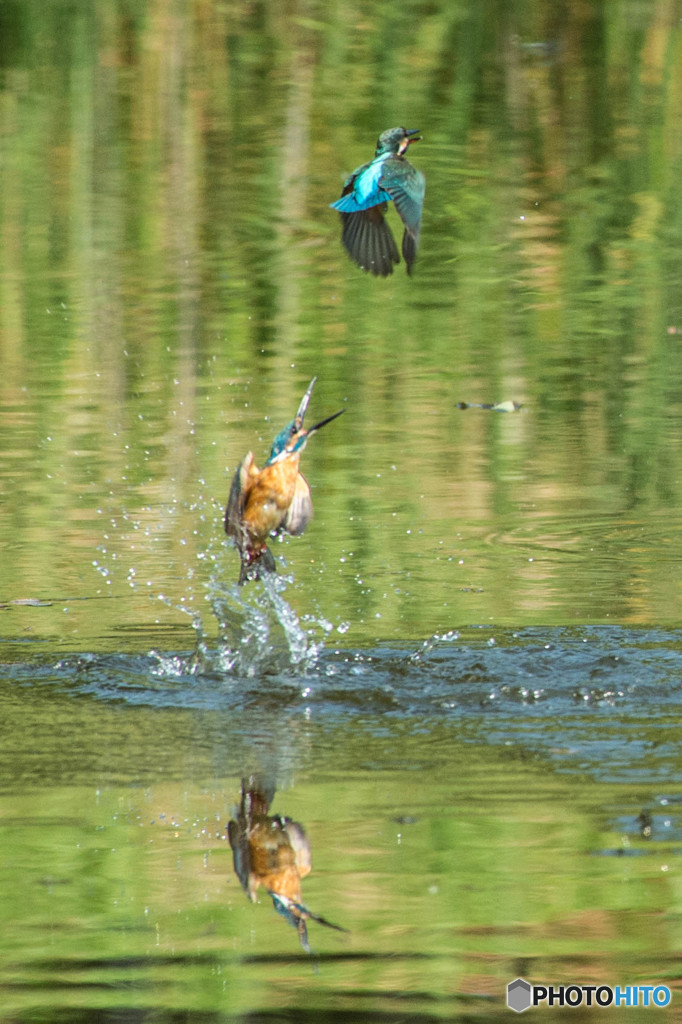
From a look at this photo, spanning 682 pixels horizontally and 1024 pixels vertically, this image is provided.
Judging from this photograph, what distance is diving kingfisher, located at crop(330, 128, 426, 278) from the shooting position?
15.7ft

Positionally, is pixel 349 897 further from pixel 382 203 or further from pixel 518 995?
pixel 382 203

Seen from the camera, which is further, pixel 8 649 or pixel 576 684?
pixel 8 649

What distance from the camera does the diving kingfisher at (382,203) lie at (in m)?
4.79

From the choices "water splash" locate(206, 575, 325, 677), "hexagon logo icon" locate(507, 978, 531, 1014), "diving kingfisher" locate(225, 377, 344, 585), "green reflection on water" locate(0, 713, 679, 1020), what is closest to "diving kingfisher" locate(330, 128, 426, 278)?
"diving kingfisher" locate(225, 377, 344, 585)

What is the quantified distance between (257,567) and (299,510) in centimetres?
26

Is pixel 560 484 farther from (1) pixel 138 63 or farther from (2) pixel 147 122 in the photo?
(1) pixel 138 63

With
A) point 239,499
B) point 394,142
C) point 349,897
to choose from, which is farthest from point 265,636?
point 349,897

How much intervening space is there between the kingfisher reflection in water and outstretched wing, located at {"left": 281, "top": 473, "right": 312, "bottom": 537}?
2.91 feet

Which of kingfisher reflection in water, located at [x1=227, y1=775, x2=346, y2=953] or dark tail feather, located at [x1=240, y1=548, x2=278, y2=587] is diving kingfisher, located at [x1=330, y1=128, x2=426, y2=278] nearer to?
dark tail feather, located at [x1=240, y1=548, x2=278, y2=587]

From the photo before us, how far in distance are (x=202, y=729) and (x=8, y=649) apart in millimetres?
783

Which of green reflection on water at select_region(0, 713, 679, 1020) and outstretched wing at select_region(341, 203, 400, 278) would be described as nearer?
green reflection on water at select_region(0, 713, 679, 1020)

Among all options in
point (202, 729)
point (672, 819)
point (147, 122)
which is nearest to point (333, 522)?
point (202, 729)

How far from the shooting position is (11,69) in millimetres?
13477

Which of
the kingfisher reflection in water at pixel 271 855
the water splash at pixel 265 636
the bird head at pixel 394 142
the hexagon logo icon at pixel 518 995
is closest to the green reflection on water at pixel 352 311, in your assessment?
the water splash at pixel 265 636
